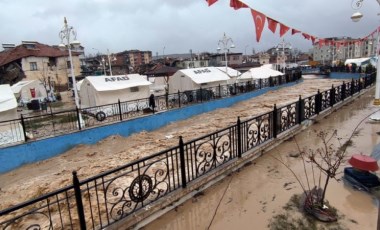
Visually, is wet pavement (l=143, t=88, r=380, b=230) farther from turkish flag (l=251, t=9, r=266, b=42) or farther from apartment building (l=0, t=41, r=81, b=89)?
apartment building (l=0, t=41, r=81, b=89)

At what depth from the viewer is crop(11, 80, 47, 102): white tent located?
1078 inches

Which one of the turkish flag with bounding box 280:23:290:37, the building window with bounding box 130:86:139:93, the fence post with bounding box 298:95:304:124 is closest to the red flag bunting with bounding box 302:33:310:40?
the turkish flag with bounding box 280:23:290:37

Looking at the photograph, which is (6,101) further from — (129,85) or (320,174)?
(320,174)

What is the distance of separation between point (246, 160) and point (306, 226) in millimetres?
2629

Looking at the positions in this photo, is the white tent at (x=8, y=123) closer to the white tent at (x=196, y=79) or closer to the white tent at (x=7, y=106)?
the white tent at (x=7, y=106)

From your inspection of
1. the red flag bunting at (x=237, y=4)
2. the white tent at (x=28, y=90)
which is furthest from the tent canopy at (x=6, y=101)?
the white tent at (x=28, y=90)

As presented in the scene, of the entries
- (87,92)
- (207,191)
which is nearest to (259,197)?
(207,191)

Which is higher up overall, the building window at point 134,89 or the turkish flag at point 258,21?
the turkish flag at point 258,21

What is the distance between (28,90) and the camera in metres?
28.7

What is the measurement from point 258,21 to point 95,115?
10.5 m

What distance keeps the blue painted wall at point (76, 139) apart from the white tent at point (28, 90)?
19226mm

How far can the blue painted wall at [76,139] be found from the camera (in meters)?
10.6

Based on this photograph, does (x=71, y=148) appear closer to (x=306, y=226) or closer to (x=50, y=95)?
(x=306, y=226)

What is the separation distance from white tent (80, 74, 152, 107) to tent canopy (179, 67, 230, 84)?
375 centimetres
